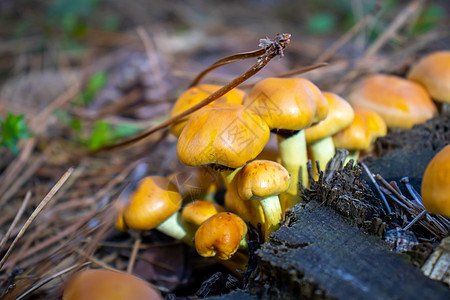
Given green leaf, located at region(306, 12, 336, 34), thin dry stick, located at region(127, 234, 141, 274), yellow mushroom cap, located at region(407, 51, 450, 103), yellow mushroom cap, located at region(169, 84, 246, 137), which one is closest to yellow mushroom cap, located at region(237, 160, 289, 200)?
yellow mushroom cap, located at region(169, 84, 246, 137)

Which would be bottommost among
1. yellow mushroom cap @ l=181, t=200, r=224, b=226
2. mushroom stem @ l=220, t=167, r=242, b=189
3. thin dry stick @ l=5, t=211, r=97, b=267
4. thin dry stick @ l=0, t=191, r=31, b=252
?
thin dry stick @ l=5, t=211, r=97, b=267

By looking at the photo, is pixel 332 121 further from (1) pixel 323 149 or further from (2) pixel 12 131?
(2) pixel 12 131

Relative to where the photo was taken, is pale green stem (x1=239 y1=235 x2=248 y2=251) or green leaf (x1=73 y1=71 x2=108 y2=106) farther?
green leaf (x1=73 y1=71 x2=108 y2=106)

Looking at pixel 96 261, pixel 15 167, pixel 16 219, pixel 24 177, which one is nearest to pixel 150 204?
pixel 96 261

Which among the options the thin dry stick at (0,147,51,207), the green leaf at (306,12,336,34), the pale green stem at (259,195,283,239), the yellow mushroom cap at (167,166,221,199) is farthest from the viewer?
the green leaf at (306,12,336,34)

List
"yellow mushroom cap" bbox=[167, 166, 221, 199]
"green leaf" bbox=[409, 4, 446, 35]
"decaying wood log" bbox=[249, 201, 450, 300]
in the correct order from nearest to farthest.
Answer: "decaying wood log" bbox=[249, 201, 450, 300], "yellow mushroom cap" bbox=[167, 166, 221, 199], "green leaf" bbox=[409, 4, 446, 35]

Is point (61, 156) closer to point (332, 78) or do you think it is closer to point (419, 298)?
point (332, 78)

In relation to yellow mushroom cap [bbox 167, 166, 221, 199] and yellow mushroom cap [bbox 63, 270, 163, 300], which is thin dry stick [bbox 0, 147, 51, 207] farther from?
yellow mushroom cap [bbox 63, 270, 163, 300]

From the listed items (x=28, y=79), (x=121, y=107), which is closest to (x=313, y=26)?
(x=121, y=107)
